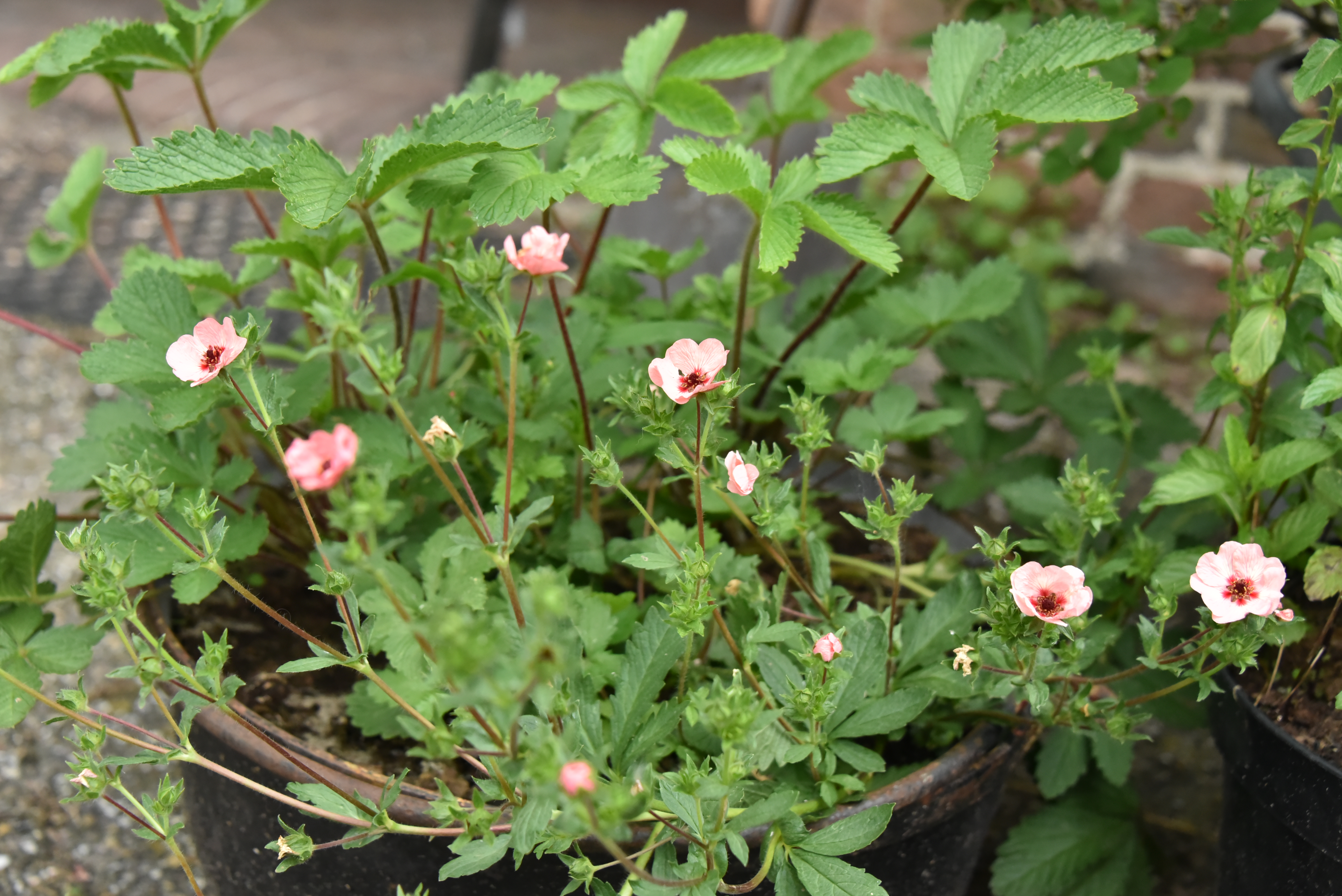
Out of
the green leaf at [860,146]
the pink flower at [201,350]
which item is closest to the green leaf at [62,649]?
the pink flower at [201,350]

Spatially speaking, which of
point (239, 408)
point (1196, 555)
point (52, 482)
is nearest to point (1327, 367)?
point (1196, 555)

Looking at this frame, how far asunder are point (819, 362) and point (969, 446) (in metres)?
0.34

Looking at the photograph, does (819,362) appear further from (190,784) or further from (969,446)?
(190,784)

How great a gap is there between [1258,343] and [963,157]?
289 millimetres

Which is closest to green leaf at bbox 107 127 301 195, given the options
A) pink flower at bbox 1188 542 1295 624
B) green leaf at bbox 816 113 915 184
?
green leaf at bbox 816 113 915 184

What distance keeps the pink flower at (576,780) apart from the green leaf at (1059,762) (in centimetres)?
72

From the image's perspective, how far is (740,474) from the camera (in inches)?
30.9

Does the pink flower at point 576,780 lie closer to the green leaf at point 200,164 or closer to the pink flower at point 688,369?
the pink flower at point 688,369

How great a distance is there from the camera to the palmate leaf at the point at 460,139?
33.7 inches

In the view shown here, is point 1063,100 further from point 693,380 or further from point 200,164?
point 200,164

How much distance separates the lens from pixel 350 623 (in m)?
0.81

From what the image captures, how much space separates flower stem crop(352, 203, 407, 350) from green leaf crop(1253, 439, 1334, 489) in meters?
0.72

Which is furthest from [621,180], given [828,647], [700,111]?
[828,647]

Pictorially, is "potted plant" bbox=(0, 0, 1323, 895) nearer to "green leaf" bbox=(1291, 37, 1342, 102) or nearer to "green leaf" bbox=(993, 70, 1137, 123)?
"green leaf" bbox=(993, 70, 1137, 123)
